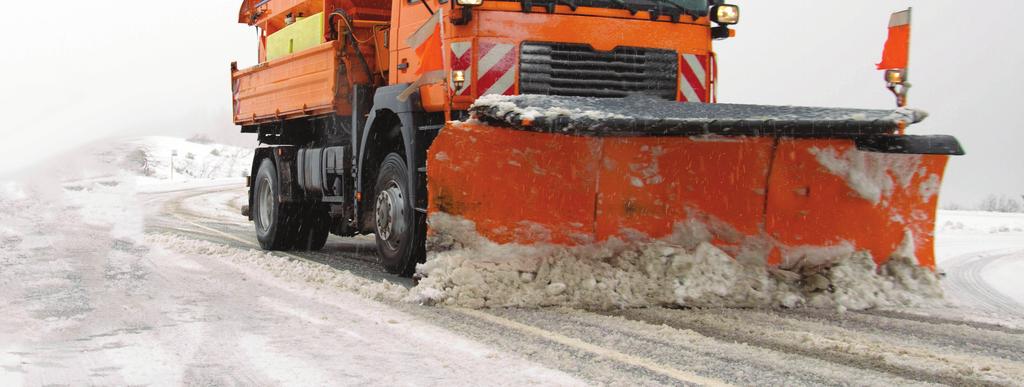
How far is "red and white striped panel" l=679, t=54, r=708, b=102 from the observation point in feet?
23.2

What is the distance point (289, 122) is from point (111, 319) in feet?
16.3

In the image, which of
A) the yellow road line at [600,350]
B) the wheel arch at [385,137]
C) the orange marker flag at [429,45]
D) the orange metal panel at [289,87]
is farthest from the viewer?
the orange metal panel at [289,87]

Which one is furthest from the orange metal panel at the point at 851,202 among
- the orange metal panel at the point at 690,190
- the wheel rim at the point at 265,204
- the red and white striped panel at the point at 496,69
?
the wheel rim at the point at 265,204

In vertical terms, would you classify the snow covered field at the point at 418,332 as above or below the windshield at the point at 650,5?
below

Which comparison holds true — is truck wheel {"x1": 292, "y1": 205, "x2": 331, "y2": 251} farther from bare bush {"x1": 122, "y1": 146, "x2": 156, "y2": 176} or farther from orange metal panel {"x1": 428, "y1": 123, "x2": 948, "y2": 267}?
bare bush {"x1": 122, "y1": 146, "x2": 156, "y2": 176}

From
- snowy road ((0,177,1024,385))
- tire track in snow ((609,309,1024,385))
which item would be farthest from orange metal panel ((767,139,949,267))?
tire track in snow ((609,309,1024,385))

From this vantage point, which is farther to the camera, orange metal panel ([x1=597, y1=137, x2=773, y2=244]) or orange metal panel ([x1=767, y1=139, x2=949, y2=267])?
orange metal panel ([x1=767, y1=139, x2=949, y2=267])

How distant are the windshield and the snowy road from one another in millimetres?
2048

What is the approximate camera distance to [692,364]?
432cm

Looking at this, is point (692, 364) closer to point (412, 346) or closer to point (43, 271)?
point (412, 346)

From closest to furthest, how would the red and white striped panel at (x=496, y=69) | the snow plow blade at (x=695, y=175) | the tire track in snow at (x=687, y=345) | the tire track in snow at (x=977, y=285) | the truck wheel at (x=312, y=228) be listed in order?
the tire track in snow at (x=687, y=345) < the snow plow blade at (x=695, y=175) < the red and white striped panel at (x=496, y=69) < the tire track in snow at (x=977, y=285) < the truck wheel at (x=312, y=228)

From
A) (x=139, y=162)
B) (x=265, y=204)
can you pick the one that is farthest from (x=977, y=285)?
(x=139, y=162)

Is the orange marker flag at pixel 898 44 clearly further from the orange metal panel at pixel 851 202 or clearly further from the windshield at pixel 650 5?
the windshield at pixel 650 5

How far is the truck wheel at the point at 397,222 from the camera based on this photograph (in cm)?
704
